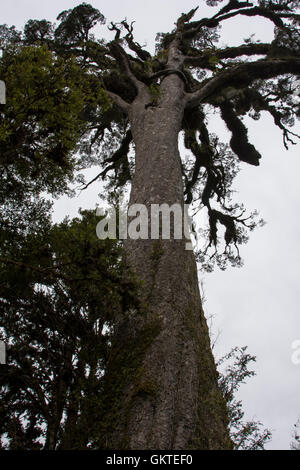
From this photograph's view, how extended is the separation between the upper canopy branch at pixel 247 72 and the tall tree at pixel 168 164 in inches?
1.4

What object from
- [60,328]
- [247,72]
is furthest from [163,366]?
[247,72]

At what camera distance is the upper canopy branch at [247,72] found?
1099 cm

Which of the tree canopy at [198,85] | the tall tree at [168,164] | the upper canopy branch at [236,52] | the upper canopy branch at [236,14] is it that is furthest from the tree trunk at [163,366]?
the upper canopy branch at [236,14]

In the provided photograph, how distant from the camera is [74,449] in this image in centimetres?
339

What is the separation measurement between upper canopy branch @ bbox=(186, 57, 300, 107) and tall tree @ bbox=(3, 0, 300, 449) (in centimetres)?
4

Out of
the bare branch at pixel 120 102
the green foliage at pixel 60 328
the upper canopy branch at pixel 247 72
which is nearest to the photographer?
the green foliage at pixel 60 328

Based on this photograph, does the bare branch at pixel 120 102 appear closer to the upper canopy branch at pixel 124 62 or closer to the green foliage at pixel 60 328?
the upper canopy branch at pixel 124 62

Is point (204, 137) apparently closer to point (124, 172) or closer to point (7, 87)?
point (124, 172)

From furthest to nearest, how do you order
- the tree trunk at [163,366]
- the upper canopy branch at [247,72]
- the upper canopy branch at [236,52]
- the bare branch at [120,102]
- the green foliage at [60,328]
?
the upper canopy branch at [236,52] < the upper canopy branch at [247,72] < the bare branch at [120,102] < the green foliage at [60,328] < the tree trunk at [163,366]

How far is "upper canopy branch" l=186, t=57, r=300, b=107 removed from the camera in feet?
36.1

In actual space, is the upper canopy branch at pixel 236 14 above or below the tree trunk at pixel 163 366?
above

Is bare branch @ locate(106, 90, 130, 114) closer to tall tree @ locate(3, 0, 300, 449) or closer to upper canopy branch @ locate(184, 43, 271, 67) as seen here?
tall tree @ locate(3, 0, 300, 449)

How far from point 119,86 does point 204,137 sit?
4256 mm

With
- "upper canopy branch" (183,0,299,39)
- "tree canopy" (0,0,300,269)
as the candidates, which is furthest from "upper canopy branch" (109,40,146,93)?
"upper canopy branch" (183,0,299,39)
